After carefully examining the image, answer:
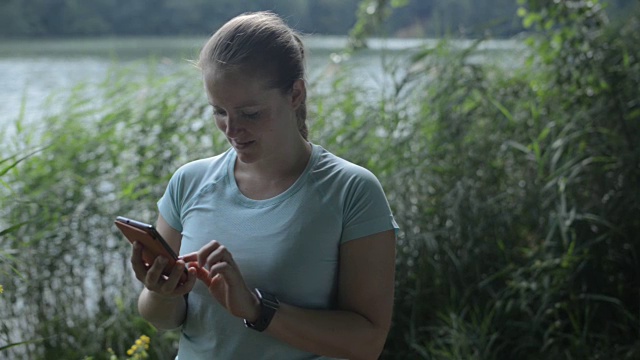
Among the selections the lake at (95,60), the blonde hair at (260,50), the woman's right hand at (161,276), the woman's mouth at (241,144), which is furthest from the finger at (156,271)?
the lake at (95,60)

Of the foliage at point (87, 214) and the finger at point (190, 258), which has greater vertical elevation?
the finger at point (190, 258)

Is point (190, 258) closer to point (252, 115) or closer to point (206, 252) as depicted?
point (206, 252)

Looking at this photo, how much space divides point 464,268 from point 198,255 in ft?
7.03

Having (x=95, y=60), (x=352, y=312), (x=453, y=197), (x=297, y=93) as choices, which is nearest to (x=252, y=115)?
(x=297, y=93)

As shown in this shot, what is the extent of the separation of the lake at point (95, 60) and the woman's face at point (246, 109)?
232cm

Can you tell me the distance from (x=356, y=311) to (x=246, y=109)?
380 millimetres

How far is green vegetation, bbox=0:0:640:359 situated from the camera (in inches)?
129

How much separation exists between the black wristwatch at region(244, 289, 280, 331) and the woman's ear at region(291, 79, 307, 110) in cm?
33

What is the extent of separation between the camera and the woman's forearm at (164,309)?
160cm

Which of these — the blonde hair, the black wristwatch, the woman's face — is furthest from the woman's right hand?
the blonde hair

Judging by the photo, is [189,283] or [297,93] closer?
[189,283]

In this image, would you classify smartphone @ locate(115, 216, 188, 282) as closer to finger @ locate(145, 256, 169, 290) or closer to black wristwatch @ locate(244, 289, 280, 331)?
finger @ locate(145, 256, 169, 290)

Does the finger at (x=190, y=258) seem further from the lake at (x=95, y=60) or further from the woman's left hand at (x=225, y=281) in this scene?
the lake at (x=95, y=60)

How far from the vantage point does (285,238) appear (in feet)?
5.03
